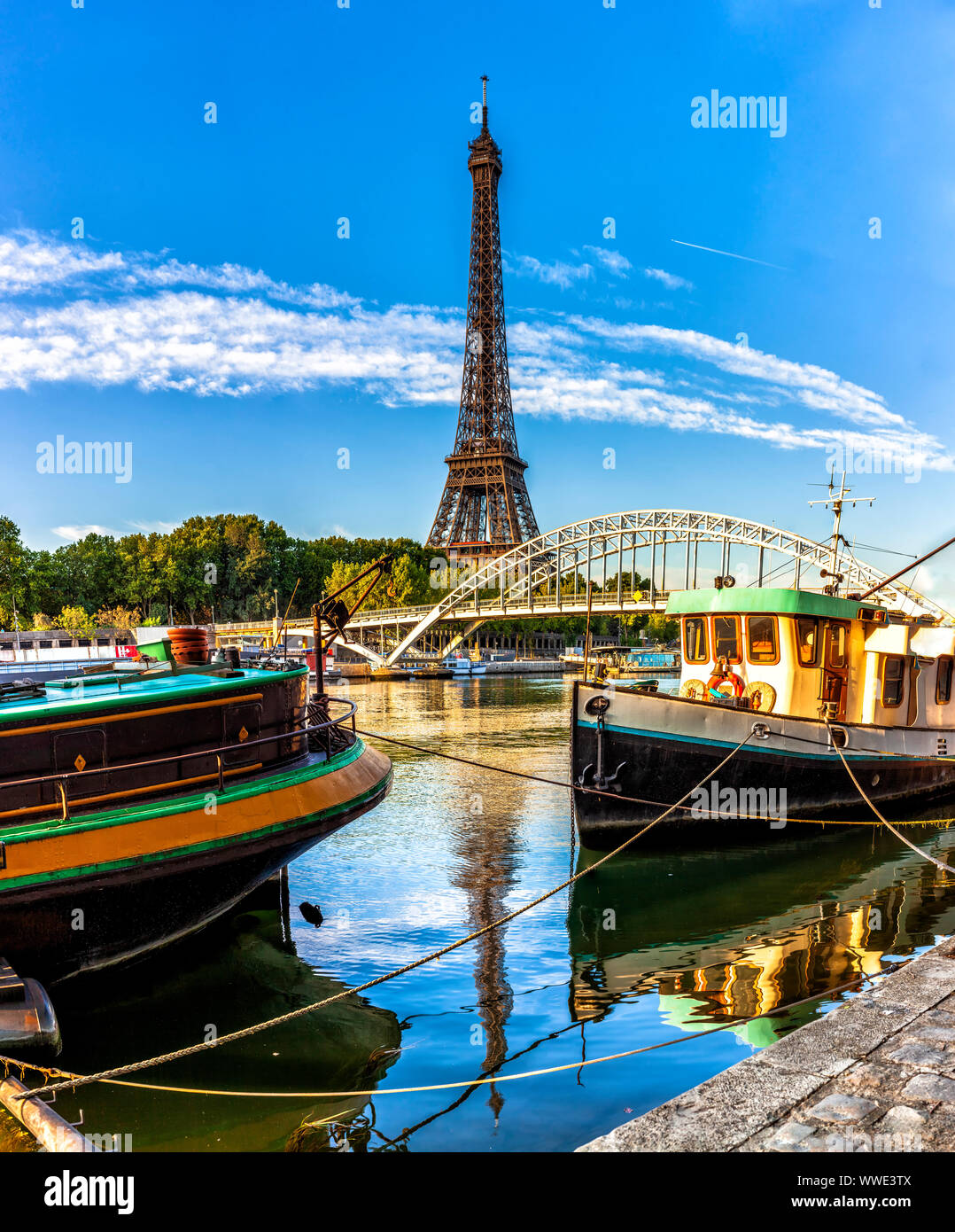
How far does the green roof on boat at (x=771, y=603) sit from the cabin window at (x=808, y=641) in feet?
0.78

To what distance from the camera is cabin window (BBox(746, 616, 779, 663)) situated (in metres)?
15.6

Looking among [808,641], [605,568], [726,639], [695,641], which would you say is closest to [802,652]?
[808,641]

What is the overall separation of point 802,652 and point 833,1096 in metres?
12.0

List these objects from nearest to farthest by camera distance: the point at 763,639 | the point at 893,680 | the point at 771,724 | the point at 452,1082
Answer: the point at 452,1082
the point at 771,724
the point at 763,639
the point at 893,680

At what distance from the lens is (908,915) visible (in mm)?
11055

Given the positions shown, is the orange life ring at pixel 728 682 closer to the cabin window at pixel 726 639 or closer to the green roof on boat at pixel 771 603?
the cabin window at pixel 726 639

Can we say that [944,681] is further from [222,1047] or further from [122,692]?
[122,692]

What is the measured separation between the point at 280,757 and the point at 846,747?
11.0m

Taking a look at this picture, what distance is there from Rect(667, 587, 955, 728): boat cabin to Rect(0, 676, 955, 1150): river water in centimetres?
260

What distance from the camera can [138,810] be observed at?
7367mm

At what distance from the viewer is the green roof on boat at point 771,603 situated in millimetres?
15234

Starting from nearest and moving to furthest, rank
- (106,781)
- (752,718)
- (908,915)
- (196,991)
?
(106,781), (196,991), (908,915), (752,718)

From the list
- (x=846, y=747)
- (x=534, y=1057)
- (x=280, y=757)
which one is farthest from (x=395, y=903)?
(x=846, y=747)
